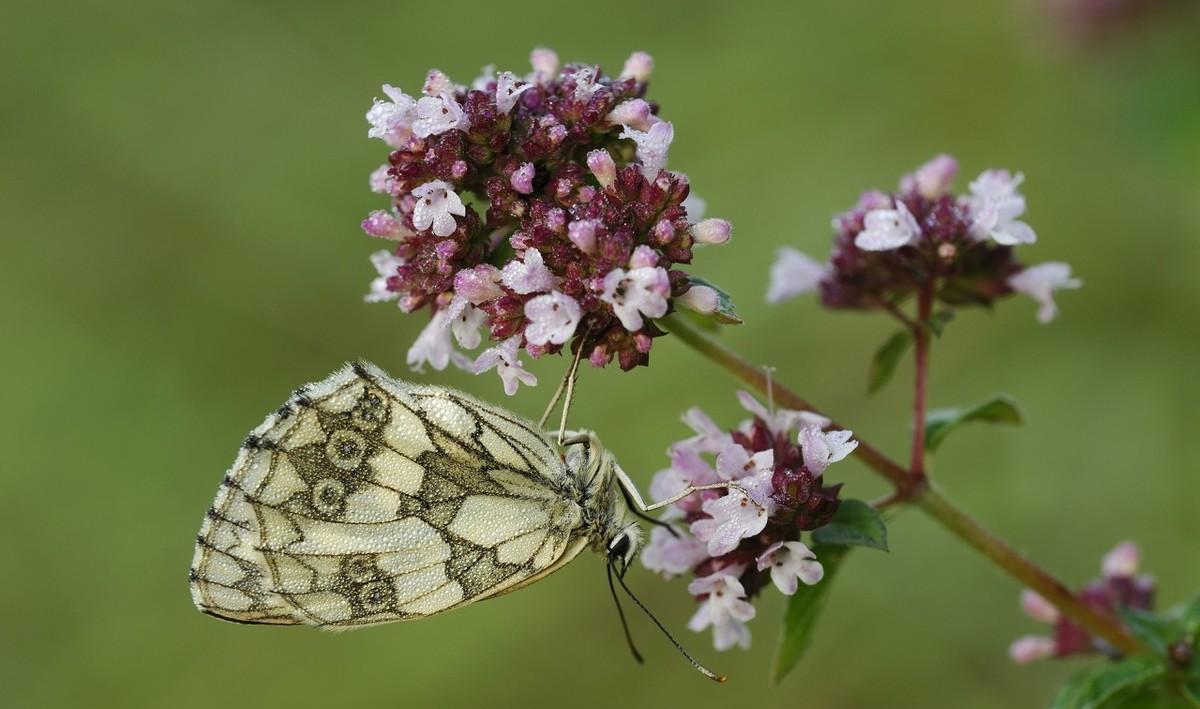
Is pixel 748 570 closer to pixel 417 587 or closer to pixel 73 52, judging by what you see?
pixel 417 587

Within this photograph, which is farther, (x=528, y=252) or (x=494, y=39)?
(x=494, y=39)

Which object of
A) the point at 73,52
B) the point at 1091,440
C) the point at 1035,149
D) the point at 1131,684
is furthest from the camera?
the point at 73,52

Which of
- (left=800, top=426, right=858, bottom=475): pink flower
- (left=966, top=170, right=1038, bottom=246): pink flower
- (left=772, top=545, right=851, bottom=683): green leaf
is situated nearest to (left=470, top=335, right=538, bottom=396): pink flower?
(left=800, top=426, right=858, bottom=475): pink flower

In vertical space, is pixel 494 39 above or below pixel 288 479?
above

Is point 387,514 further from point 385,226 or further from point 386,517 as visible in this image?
point 385,226

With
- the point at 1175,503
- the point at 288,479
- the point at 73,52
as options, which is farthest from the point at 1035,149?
the point at 73,52

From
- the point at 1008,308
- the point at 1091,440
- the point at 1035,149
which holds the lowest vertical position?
the point at 1091,440

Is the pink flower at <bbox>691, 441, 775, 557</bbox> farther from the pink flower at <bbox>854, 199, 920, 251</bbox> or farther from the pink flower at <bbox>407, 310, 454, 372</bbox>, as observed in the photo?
the pink flower at <bbox>407, 310, 454, 372</bbox>
